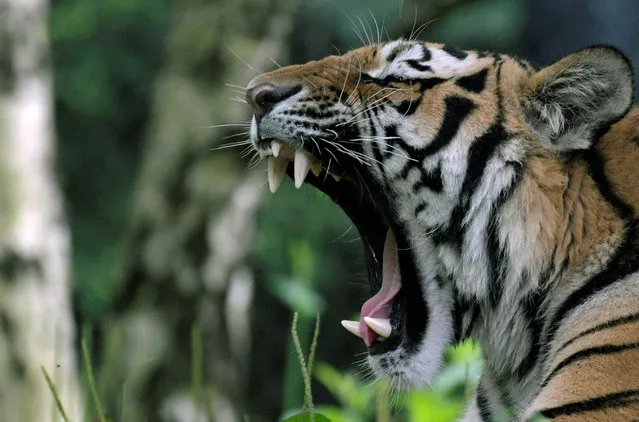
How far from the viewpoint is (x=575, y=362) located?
1926 millimetres

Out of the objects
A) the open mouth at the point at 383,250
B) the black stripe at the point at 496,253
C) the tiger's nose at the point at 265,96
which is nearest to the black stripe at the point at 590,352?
the black stripe at the point at 496,253

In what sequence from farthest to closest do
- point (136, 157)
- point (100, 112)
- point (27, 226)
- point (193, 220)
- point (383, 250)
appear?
point (136, 157), point (100, 112), point (193, 220), point (27, 226), point (383, 250)

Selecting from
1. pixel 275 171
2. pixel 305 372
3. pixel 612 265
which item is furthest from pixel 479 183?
pixel 305 372

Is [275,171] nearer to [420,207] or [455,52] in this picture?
[420,207]

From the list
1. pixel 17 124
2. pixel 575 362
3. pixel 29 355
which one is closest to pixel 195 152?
pixel 17 124

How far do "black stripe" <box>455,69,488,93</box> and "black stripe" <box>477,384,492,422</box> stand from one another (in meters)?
0.72

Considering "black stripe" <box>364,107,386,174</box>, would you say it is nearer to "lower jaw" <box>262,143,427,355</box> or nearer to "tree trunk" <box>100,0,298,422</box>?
"lower jaw" <box>262,143,427,355</box>

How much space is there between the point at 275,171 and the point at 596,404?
2.87ft

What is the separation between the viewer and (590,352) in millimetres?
1925

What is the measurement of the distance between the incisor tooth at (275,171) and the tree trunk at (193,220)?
325 cm

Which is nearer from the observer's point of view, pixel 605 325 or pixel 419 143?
pixel 605 325

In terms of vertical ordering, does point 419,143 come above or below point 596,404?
above

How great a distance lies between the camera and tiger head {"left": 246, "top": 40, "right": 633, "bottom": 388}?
2.19m

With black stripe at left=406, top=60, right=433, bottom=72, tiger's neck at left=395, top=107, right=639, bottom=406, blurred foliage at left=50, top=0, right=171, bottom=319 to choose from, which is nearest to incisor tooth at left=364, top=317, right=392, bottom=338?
tiger's neck at left=395, top=107, right=639, bottom=406
